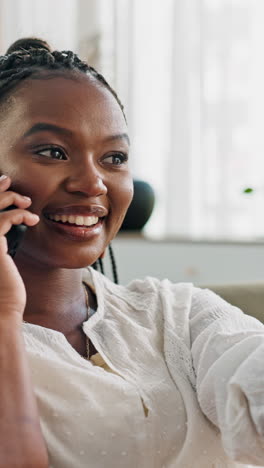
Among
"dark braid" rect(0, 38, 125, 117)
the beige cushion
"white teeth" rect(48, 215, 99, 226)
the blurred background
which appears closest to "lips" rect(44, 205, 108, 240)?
"white teeth" rect(48, 215, 99, 226)

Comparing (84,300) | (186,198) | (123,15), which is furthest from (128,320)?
(123,15)

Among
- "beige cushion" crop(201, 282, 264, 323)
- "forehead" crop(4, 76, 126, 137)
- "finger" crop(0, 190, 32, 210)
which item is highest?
"forehead" crop(4, 76, 126, 137)

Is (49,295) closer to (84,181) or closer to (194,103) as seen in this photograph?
(84,181)

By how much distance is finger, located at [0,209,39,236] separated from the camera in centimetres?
97

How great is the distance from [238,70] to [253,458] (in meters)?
2.29

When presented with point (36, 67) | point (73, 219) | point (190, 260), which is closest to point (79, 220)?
point (73, 219)

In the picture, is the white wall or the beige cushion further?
the white wall

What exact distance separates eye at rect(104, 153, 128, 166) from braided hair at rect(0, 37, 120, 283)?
0.11 m

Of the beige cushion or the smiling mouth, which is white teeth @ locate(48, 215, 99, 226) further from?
the beige cushion

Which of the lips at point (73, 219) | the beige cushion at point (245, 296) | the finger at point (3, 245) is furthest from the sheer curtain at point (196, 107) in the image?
the finger at point (3, 245)

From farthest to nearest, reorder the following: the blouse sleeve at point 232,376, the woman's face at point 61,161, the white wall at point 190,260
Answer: the white wall at point 190,260, the woman's face at point 61,161, the blouse sleeve at point 232,376

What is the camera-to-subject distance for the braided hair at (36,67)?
3.51ft

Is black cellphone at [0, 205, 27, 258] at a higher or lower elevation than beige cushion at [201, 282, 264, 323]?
higher

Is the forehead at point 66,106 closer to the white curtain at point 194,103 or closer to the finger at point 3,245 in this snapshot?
the finger at point 3,245
